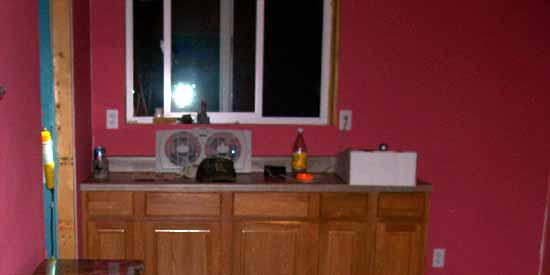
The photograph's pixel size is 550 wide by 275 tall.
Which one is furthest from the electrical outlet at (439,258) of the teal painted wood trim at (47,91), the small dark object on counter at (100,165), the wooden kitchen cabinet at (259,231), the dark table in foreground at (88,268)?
the teal painted wood trim at (47,91)

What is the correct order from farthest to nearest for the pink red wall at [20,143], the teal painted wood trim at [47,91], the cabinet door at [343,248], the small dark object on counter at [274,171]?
1. the small dark object on counter at [274,171]
2. the cabinet door at [343,248]
3. the teal painted wood trim at [47,91]
4. the pink red wall at [20,143]

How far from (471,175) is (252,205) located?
147 cm

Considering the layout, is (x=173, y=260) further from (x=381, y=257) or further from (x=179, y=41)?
(x=179, y=41)

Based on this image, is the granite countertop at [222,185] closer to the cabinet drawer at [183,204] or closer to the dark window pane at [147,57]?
the cabinet drawer at [183,204]

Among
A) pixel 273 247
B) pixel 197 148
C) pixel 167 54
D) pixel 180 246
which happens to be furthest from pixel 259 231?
pixel 167 54

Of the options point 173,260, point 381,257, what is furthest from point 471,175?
point 173,260

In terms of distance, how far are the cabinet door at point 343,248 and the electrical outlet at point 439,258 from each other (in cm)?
68

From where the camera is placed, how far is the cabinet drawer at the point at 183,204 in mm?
2248

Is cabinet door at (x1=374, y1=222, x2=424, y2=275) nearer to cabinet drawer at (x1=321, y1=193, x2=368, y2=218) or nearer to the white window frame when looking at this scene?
cabinet drawer at (x1=321, y1=193, x2=368, y2=218)

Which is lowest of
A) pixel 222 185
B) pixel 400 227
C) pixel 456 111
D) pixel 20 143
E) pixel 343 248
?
pixel 343 248

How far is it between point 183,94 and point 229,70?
0.34 meters

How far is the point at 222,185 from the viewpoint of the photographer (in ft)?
7.37

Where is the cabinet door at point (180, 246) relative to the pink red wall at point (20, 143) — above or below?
below

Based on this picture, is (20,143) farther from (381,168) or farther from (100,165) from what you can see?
(381,168)
